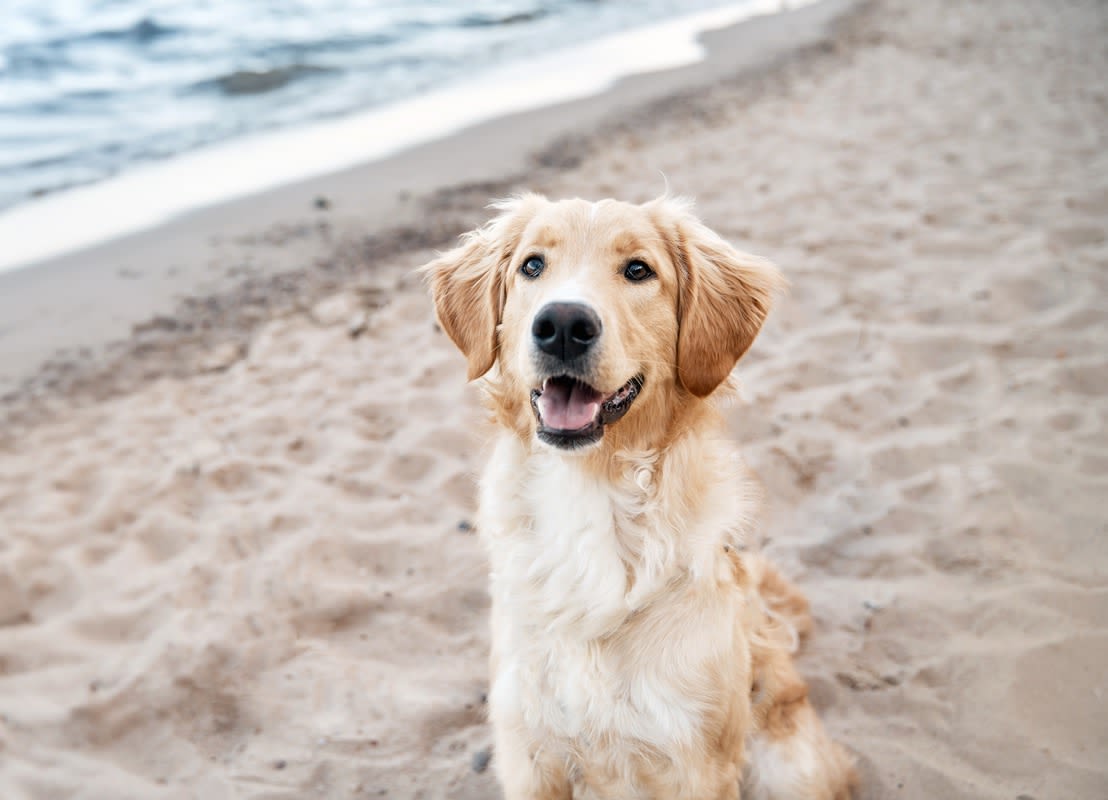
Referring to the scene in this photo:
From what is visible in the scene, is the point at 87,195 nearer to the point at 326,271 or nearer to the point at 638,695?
the point at 326,271

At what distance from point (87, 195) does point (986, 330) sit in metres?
8.53

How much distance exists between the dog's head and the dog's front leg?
920mm

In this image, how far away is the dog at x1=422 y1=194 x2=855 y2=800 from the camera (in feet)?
7.59

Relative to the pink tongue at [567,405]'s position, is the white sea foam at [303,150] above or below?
below

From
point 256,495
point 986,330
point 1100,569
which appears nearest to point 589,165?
point 986,330

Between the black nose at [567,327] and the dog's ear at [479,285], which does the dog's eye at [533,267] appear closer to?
the dog's ear at [479,285]

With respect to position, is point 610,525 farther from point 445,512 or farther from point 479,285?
point 445,512

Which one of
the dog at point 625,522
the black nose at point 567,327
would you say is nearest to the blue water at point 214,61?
the dog at point 625,522

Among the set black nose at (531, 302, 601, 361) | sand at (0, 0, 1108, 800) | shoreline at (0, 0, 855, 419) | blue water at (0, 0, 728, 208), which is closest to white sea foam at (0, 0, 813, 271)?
shoreline at (0, 0, 855, 419)

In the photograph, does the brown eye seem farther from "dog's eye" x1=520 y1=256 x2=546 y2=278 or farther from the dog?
"dog's eye" x1=520 y1=256 x2=546 y2=278

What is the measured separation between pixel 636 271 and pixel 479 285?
0.58 metres

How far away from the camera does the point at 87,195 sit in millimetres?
8391

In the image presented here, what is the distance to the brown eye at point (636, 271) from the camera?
263 centimetres

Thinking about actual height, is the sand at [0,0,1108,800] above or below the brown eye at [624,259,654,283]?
below
